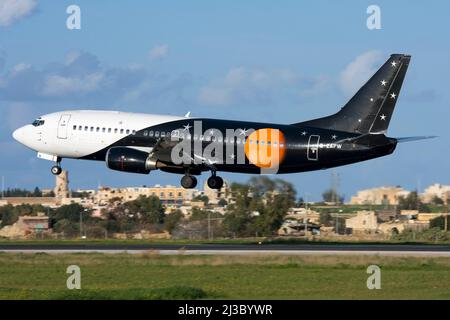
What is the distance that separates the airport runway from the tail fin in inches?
302

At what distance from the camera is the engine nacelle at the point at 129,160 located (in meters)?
72.3

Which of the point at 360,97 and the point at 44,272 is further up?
the point at 360,97

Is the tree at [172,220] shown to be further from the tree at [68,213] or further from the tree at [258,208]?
the tree at [68,213]

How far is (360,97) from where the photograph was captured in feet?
228

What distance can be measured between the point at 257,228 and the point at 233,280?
51.3m

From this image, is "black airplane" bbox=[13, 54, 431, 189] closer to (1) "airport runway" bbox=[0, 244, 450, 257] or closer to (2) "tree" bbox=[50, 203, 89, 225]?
(1) "airport runway" bbox=[0, 244, 450, 257]

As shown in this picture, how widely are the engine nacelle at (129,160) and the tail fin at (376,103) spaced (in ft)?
41.4

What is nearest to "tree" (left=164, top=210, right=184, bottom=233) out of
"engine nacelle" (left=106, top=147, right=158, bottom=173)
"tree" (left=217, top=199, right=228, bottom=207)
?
"tree" (left=217, top=199, right=228, bottom=207)

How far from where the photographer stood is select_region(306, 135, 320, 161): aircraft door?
68750 millimetres

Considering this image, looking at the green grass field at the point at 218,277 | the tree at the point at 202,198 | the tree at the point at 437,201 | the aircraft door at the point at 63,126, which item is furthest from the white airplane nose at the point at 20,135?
the tree at the point at 437,201

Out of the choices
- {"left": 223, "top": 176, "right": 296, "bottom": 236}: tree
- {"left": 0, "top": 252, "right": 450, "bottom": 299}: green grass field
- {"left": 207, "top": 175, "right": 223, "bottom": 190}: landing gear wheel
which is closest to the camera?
{"left": 0, "top": 252, "right": 450, "bottom": 299}: green grass field

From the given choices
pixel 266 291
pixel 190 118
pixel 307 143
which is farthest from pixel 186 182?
pixel 266 291
